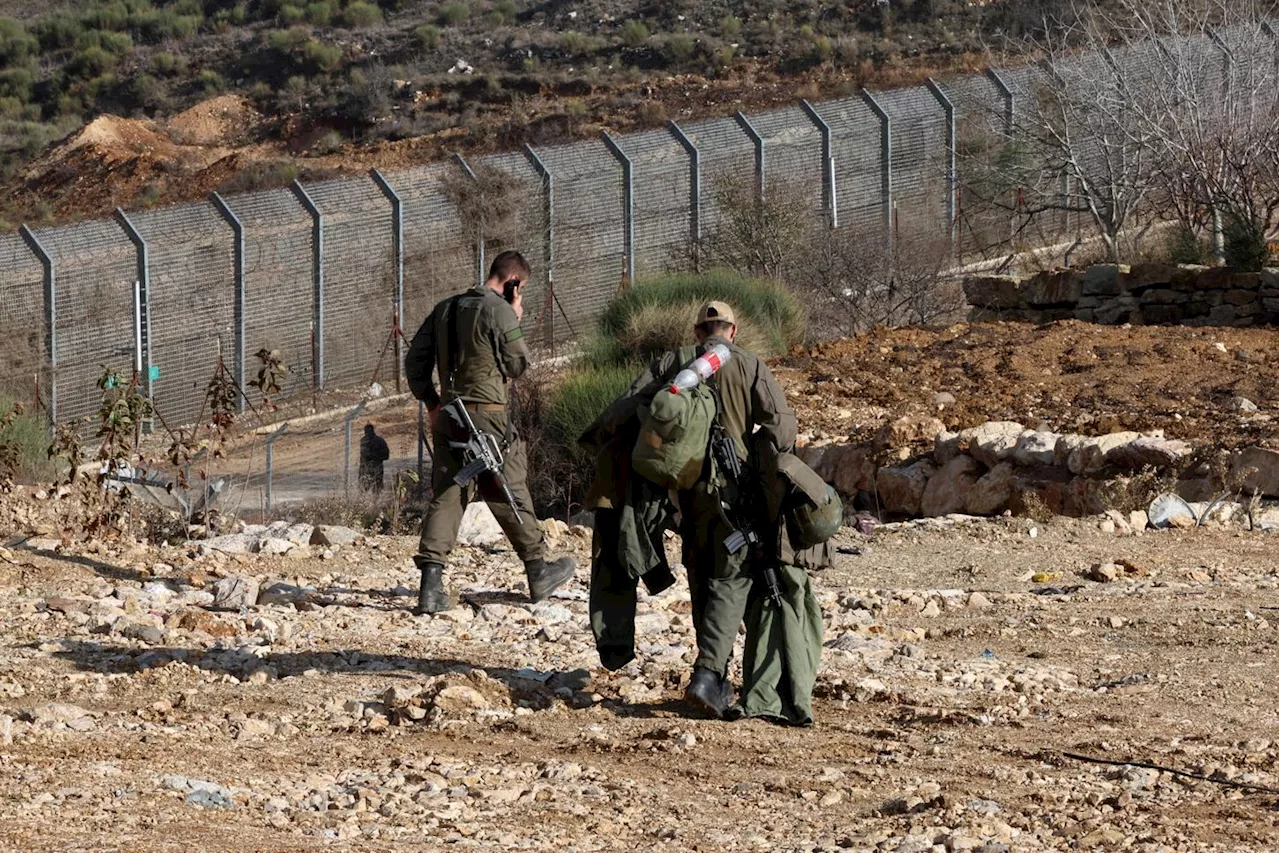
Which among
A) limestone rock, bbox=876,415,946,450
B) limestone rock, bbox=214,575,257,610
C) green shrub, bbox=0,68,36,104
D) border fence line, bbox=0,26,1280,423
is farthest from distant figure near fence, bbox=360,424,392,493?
green shrub, bbox=0,68,36,104

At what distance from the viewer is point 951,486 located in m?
12.4

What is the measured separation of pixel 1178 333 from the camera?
1550 centimetres

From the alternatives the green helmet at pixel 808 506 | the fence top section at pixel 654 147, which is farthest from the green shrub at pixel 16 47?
the green helmet at pixel 808 506

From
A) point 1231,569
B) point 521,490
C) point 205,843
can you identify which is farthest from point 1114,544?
point 205,843

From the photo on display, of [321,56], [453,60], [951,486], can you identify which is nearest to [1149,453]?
[951,486]

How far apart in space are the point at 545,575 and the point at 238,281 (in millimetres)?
12744

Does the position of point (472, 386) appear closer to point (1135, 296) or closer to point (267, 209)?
point (1135, 296)

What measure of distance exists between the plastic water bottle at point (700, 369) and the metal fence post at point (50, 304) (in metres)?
14.3

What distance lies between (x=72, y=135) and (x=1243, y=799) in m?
40.3

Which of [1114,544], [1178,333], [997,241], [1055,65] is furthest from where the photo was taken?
[997,241]

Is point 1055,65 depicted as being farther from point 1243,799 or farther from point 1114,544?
point 1243,799

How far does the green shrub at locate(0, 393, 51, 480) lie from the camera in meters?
11.5

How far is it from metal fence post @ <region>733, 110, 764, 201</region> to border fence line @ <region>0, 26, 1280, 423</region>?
35 mm

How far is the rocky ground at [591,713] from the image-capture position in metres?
5.25
